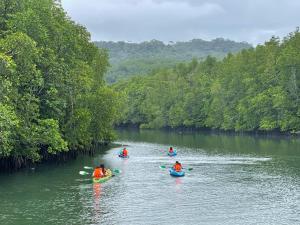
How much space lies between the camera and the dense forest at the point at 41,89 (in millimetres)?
48094

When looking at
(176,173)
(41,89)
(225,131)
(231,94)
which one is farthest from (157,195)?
(225,131)

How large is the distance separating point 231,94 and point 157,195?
10582 cm

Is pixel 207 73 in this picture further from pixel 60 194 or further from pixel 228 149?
pixel 60 194

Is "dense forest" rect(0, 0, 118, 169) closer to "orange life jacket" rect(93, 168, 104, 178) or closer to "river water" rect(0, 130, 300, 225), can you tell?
"river water" rect(0, 130, 300, 225)

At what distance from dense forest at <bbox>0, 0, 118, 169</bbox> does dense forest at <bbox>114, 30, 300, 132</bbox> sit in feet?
65.6

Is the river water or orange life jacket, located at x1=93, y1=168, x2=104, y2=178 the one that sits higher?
orange life jacket, located at x1=93, y1=168, x2=104, y2=178

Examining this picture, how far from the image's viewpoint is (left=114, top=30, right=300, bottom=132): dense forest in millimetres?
119188

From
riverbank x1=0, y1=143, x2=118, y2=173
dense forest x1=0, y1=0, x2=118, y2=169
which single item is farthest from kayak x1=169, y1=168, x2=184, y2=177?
riverbank x1=0, y1=143, x2=118, y2=173

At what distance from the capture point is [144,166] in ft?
204

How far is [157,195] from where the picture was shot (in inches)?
1650

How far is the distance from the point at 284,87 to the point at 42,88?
80083 millimetres

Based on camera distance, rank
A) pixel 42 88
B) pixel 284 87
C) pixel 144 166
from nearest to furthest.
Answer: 1. pixel 42 88
2. pixel 144 166
3. pixel 284 87

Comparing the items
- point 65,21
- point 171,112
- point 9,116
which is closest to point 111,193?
point 9,116

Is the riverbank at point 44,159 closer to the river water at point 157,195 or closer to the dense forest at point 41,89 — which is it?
the dense forest at point 41,89
